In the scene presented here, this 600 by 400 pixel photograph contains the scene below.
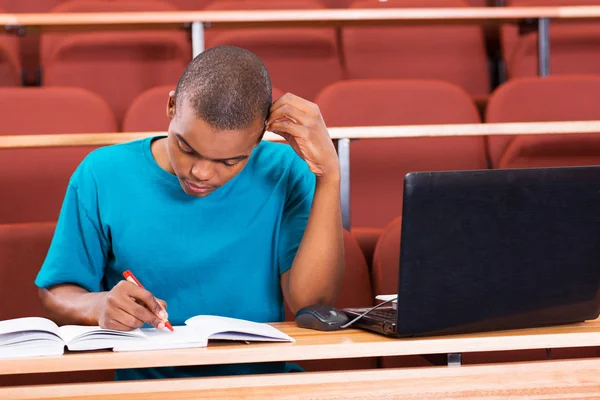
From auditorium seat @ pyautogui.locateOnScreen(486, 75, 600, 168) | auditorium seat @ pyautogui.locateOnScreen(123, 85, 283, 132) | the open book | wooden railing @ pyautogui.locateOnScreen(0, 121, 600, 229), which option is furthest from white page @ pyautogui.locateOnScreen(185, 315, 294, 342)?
auditorium seat @ pyautogui.locateOnScreen(486, 75, 600, 168)

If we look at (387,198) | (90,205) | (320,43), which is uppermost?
(320,43)

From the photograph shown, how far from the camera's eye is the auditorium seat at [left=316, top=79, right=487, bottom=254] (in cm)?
128

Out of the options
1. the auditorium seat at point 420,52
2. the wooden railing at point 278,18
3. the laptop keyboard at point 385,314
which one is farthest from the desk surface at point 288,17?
the laptop keyboard at point 385,314

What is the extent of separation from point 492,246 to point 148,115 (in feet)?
2.58

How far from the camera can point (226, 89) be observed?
66 centimetres

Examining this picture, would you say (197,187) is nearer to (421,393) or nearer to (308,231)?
(308,231)

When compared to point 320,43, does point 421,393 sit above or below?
below

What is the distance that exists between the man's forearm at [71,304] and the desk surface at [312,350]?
0.13m

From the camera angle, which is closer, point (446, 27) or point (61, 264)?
point (61, 264)

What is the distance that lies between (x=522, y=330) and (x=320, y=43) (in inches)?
42.9

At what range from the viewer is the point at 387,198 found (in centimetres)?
129

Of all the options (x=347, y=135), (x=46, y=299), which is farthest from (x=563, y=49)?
(x=46, y=299)

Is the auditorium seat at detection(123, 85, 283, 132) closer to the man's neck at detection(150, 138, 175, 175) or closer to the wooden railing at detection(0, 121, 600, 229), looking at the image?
the wooden railing at detection(0, 121, 600, 229)

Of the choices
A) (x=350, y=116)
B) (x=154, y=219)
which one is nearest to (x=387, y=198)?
(x=350, y=116)
